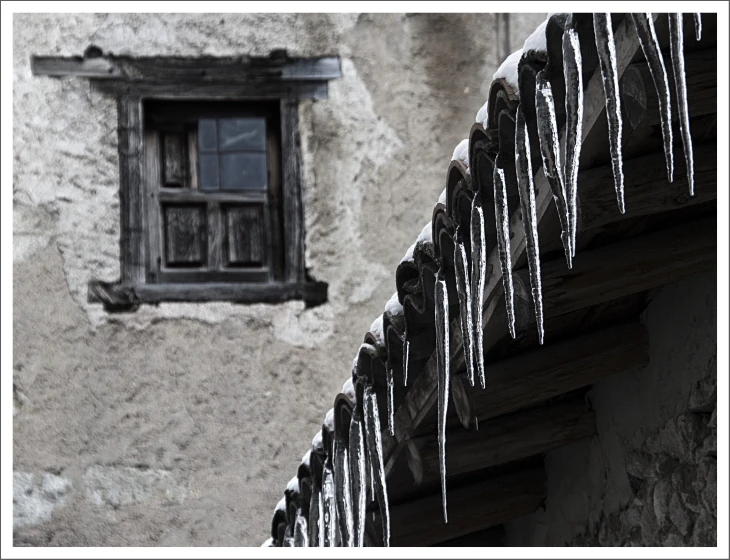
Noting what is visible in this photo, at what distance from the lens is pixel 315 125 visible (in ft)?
20.2

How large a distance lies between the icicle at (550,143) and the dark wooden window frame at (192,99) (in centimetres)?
381

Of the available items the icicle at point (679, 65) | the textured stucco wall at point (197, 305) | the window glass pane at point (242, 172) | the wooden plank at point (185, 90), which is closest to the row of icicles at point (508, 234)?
the icicle at point (679, 65)

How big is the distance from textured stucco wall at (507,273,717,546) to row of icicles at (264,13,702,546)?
0.49 meters

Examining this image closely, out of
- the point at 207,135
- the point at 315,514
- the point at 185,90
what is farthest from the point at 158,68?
the point at 315,514

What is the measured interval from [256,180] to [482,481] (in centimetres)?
278

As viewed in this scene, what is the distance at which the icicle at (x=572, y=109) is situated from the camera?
80.4 inches

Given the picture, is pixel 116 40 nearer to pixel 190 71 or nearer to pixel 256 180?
pixel 190 71

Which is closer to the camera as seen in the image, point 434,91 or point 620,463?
point 620,463

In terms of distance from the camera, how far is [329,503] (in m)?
3.33

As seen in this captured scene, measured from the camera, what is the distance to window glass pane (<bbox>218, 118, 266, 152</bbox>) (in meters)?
6.09

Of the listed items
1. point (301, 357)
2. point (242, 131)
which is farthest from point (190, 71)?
point (301, 357)

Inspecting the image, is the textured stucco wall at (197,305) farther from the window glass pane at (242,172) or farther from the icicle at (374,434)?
the icicle at (374,434)

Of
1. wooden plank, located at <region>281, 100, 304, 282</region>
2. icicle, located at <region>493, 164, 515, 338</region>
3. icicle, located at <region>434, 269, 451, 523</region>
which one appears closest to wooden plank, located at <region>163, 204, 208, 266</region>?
wooden plank, located at <region>281, 100, 304, 282</region>

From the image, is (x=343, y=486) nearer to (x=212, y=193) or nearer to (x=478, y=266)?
(x=478, y=266)
